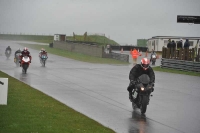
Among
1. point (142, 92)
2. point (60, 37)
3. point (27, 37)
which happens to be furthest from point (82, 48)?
point (142, 92)

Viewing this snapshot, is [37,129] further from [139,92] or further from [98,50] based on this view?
[98,50]

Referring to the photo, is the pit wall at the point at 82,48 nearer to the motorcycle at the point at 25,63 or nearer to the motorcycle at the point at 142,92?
the motorcycle at the point at 25,63

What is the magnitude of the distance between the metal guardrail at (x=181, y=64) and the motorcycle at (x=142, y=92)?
2253cm

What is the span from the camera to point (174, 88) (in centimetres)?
2352

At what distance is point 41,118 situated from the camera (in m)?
12.3

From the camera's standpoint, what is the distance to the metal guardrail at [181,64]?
37050 mm

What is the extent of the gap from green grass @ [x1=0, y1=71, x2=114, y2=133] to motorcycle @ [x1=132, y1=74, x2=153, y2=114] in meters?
1.92

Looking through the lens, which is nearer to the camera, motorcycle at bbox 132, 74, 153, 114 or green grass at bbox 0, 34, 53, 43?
motorcycle at bbox 132, 74, 153, 114

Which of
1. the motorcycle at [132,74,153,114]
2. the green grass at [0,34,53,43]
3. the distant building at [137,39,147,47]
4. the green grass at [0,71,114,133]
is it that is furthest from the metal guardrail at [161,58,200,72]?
the distant building at [137,39,147,47]

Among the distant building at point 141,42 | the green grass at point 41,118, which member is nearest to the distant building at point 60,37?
the distant building at point 141,42

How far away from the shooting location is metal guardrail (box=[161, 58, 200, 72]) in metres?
37.0

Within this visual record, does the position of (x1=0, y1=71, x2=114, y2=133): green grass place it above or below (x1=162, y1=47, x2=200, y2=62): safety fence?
below

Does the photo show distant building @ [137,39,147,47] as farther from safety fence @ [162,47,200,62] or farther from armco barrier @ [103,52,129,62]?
safety fence @ [162,47,200,62]

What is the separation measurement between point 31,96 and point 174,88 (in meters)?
8.46
